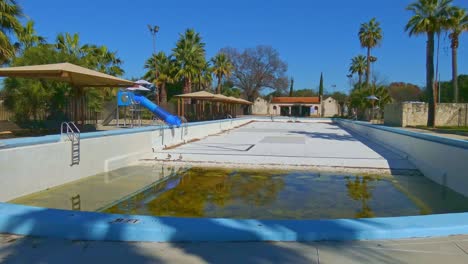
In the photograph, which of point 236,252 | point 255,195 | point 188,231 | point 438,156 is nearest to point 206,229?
point 188,231

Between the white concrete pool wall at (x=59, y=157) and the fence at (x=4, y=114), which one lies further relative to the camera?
the fence at (x=4, y=114)

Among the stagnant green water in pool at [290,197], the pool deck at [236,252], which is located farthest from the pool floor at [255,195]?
the pool deck at [236,252]

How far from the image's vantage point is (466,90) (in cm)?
5956

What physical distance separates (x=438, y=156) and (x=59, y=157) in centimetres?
903

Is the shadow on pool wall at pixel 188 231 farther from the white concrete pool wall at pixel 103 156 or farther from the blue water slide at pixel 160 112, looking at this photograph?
the blue water slide at pixel 160 112

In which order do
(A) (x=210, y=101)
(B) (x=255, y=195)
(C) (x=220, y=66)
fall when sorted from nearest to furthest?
(B) (x=255, y=195)
(A) (x=210, y=101)
(C) (x=220, y=66)

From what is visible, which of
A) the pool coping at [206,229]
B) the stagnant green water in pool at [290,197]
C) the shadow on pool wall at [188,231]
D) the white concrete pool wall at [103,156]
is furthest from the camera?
the white concrete pool wall at [103,156]

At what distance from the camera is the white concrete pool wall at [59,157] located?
7.28 meters

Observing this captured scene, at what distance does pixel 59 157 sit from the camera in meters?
8.65

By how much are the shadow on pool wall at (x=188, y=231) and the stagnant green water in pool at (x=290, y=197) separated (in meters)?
2.27

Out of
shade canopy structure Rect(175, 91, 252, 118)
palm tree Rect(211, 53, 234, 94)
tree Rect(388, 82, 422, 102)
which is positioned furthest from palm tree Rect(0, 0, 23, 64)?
tree Rect(388, 82, 422, 102)

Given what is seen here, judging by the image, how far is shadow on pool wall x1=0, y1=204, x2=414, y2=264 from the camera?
360cm

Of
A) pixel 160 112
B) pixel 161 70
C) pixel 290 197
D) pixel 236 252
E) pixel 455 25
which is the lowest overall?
pixel 290 197

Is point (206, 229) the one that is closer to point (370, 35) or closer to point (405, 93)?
point (370, 35)
